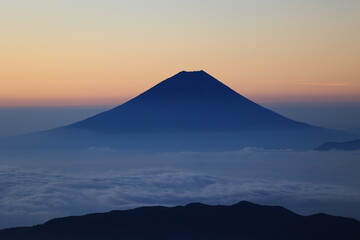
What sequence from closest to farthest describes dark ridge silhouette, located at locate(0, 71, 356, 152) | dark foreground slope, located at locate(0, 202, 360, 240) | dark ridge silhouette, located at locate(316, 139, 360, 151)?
dark foreground slope, located at locate(0, 202, 360, 240) < dark ridge silhouette, located at locate(316, 139, 360, 151) < dark ridge silhouette, located at locate(0, 71, 356, 152)

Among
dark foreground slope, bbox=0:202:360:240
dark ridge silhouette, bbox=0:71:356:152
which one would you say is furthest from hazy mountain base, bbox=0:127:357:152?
dark foreground slope, bbox=0:202:360:240

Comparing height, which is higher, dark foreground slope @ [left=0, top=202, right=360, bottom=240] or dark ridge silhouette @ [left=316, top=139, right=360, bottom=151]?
dark ridge silhouette @ [left=316, top=139, right=360, bottom=151]

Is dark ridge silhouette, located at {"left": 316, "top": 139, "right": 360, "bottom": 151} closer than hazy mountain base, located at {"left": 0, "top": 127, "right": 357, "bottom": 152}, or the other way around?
dark ridge silhouette, located at {"left": 316, "top": 139, "right": 360, "bottom": 151}

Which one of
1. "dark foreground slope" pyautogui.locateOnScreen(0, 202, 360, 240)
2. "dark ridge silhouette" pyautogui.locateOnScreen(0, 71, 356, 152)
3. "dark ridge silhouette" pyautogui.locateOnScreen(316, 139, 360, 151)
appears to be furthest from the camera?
"dark ridge silhouette" pyautogui.locateOnScreen(0, 71, 356, 152)

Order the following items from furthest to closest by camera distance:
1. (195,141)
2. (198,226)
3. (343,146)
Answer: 1. (195,141)
2. (343,146)
3. (198,226)

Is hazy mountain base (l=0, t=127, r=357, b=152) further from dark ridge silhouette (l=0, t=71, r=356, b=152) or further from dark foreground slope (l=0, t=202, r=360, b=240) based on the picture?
dark foreground slope (l=0, t=202, r=360, b=240)

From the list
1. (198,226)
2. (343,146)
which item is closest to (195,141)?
(343,146)

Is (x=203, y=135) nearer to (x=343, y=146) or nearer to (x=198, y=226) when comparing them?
(x=343, y=146)

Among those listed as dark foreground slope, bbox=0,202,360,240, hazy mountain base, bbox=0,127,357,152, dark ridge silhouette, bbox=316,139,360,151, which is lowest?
dark foreground slope, bbox=0,202,360,240

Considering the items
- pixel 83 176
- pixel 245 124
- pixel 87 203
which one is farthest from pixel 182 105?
pixel 87 203
